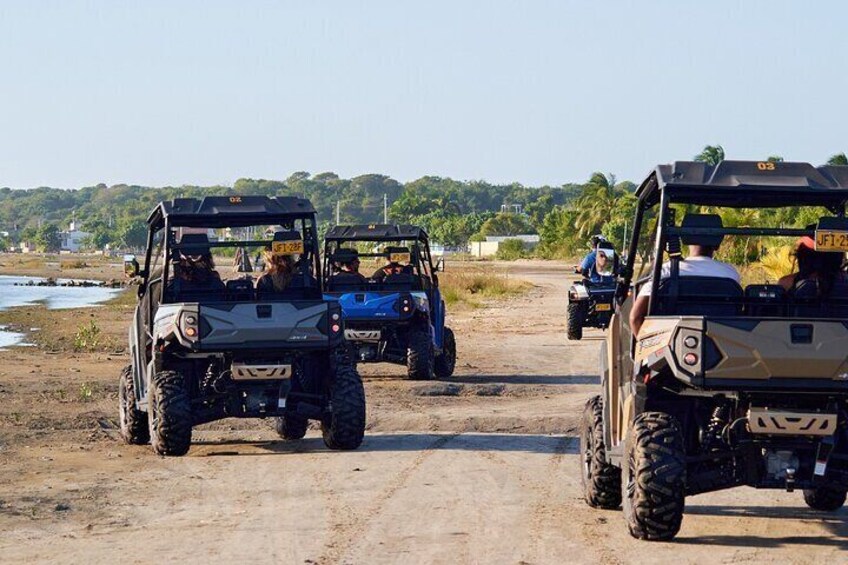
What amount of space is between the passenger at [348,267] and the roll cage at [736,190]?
11.9m

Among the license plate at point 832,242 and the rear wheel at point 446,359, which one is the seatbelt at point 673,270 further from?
the rear wheel at point 446,359

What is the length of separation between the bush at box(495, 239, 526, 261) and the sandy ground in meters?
97.5

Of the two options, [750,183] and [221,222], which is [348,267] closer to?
[221,222]

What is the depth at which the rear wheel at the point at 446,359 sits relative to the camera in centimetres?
2220

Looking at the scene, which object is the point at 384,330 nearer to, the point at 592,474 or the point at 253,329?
the point at 253,329

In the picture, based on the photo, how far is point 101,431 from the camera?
52.5ft

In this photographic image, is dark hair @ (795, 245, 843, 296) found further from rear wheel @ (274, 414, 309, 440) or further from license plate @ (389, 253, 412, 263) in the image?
license plate @ (389, 253, 412, 263)

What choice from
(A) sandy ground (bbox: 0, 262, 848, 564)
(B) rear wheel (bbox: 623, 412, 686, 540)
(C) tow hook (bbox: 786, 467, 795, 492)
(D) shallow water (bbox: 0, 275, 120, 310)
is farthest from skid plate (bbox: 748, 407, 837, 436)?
(D) shallow water (bbox: 0, 275, 120, 310)

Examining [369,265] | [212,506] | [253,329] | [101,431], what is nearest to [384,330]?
[101,431]

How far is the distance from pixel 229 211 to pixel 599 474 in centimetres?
522

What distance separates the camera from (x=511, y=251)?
4636 inches

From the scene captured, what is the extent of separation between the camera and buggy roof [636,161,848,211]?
9.64 metres

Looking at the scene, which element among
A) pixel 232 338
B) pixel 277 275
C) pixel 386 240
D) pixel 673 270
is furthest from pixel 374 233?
pixel 673 270

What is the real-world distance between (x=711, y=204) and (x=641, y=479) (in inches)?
74.3
